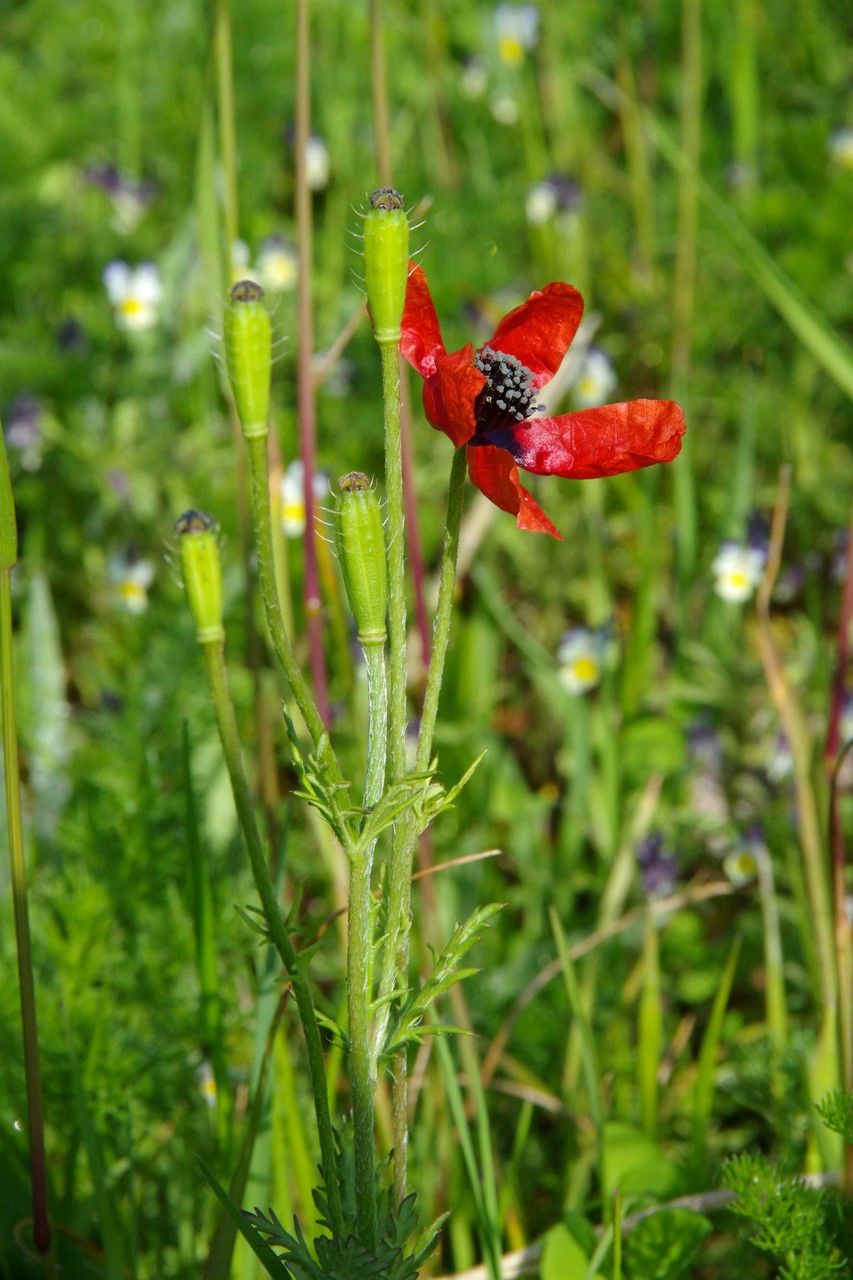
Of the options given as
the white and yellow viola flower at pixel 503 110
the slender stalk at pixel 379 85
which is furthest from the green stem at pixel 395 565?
the white and yellow viola flower at pixel 503 110

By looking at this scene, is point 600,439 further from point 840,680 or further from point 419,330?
point 840,680

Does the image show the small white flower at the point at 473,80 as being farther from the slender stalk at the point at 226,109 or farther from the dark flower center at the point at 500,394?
the dark flower center at the point at 500,394

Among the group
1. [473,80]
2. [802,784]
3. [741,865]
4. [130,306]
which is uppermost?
[473,80]

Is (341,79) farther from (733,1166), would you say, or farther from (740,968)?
(733,1166)

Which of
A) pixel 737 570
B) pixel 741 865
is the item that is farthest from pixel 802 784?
pixel 737 570

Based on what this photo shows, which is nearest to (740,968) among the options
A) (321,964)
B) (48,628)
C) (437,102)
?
(321,964)
